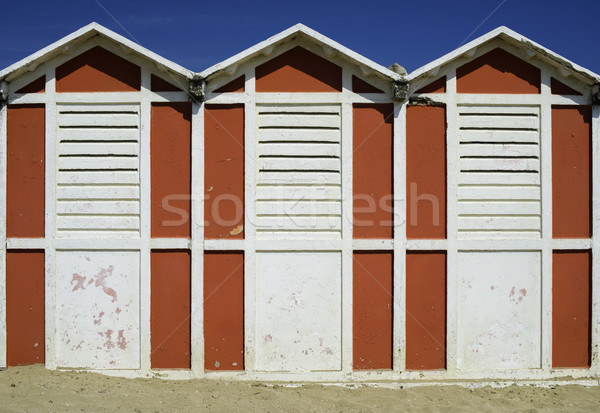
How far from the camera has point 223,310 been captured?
6.18 metres

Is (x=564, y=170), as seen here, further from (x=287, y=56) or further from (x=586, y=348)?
(x=287, y=56)

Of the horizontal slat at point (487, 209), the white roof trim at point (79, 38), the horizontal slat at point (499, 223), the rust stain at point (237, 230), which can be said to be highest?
the white roof trim at point (79, 38)

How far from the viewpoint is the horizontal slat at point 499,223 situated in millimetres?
6277

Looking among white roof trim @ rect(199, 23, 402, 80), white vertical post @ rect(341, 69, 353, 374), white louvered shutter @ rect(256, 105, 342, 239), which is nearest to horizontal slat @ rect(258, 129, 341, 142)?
white louvered shutter @ rect(256, 105, 342, 239)

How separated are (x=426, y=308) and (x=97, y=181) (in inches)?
176

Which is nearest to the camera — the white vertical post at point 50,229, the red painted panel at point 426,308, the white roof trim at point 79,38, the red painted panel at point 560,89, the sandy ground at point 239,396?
the sandy ground at point 239,396

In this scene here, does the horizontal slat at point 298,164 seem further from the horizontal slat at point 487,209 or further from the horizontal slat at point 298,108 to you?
the horizontal slat at point 487,209

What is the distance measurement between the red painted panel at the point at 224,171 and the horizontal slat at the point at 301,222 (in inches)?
14.4

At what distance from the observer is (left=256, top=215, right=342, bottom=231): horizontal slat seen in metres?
6.21

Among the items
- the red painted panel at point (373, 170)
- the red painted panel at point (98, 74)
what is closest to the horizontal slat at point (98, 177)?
the red painted panel at point (98, 74)

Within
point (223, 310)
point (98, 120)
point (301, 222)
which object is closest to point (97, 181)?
point (98, 120)

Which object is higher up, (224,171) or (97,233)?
(224,171)

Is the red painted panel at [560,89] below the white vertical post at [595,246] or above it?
above

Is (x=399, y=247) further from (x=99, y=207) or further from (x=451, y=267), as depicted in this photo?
(x=99, y=207)
